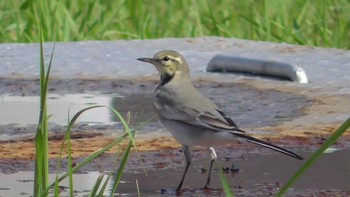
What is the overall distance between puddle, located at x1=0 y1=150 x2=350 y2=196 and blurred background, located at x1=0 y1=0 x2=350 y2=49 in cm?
408

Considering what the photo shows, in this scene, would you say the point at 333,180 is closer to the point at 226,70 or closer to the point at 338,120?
the point at 338,120

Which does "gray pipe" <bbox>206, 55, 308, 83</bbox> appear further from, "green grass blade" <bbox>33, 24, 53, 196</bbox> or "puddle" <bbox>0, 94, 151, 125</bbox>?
"green grass blade" <bbox>33, 24, 53, 196</bbox>

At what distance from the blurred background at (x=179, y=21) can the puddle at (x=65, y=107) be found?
226 centimetres

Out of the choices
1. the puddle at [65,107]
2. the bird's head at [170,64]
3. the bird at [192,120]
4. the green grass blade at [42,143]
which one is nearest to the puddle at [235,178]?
the bird at [192,120]

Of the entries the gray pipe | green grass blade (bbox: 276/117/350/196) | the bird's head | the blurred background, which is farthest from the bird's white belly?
the blurred background

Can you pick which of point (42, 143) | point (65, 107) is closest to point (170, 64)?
point (65, 107)

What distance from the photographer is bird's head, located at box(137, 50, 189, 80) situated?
19.9ft

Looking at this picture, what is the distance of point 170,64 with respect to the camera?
611 centimetres

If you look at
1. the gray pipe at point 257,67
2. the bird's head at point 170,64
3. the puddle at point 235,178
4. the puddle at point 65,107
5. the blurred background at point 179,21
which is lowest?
the puddle at point 235,178

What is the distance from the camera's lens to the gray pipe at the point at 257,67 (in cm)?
795

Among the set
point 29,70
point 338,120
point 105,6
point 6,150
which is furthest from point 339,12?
point 6,150

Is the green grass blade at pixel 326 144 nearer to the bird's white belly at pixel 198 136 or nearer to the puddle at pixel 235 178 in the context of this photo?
the puddle at pixel 235 178

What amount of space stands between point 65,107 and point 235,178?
2094 millimetres

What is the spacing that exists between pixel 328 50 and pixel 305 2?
1.98m
